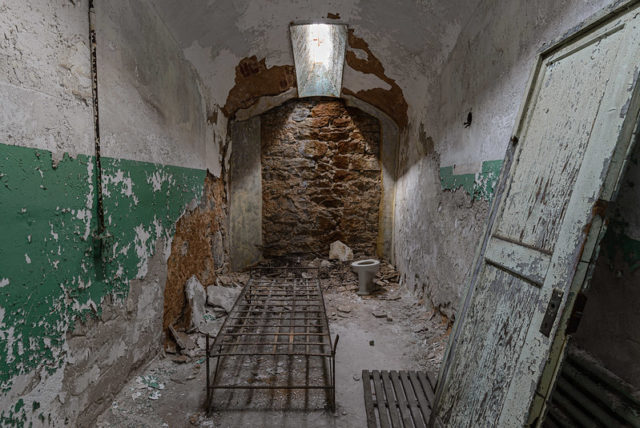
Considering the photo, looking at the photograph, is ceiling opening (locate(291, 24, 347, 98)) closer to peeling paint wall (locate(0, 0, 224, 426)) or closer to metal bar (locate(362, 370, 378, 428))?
peeling paint wall (locate(0, 0, 224, 426))

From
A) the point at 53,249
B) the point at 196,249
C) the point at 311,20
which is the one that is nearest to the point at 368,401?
the point at 53,249

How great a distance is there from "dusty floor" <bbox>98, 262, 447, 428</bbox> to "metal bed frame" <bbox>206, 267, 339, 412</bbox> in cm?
8

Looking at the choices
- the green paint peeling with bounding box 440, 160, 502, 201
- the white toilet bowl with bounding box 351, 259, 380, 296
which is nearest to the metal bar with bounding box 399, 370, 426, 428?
the green paint peeling with bounding box 440, 160, 502, 201

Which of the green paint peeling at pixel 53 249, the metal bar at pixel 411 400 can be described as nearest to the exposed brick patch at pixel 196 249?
the green paint peeling at pixel 53 249

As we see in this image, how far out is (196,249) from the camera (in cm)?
303

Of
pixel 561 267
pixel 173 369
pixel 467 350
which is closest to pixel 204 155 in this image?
pixel 173 369

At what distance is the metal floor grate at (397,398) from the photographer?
1.66 m

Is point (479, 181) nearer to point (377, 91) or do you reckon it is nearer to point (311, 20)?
point (311, 20)

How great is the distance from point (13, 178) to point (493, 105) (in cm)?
232

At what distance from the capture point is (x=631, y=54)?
912 mm

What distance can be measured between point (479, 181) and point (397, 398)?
142cm

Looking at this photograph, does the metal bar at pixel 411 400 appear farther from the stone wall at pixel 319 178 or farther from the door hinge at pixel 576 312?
the stone wall at pixel 319 178

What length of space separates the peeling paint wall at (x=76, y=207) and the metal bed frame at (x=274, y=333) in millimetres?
521

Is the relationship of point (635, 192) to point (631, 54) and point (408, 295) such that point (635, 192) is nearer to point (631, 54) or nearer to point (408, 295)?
point (631, 54)
